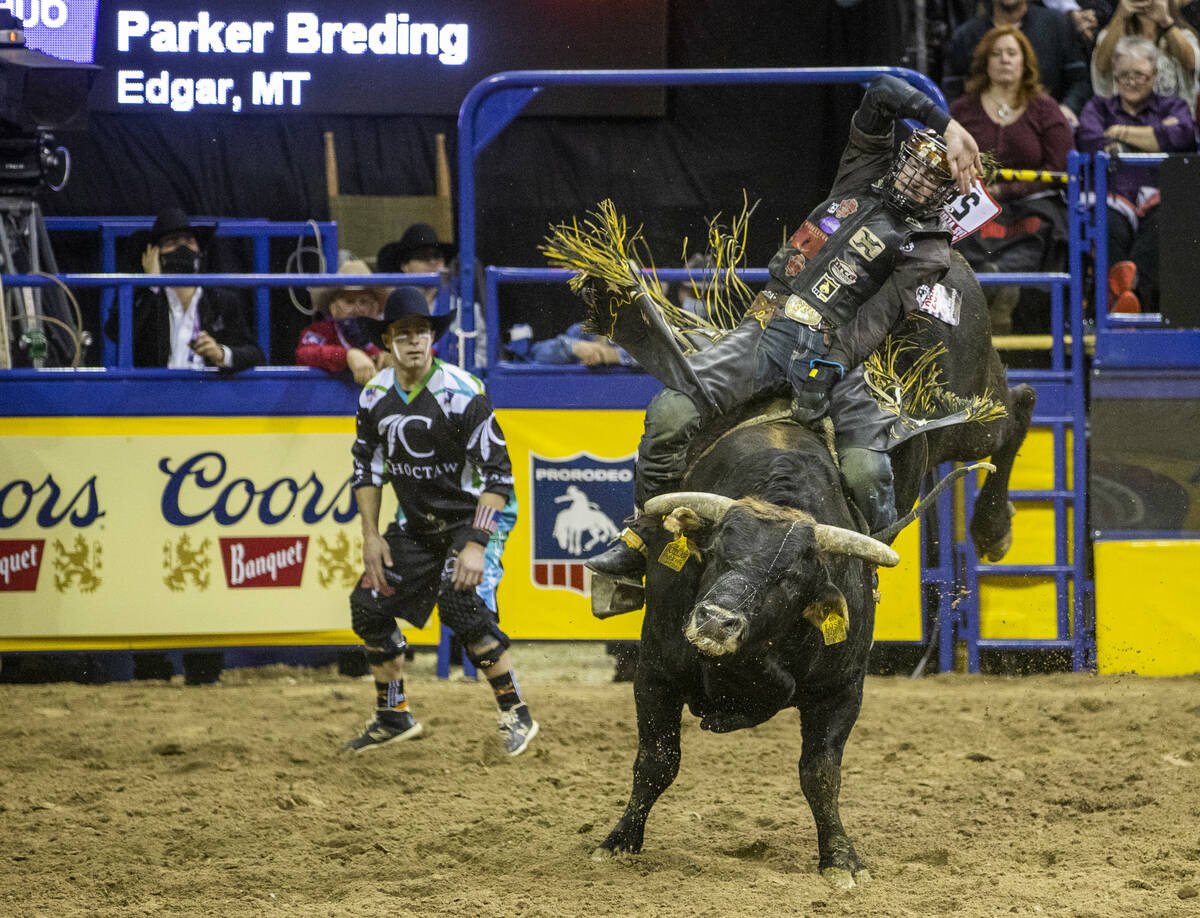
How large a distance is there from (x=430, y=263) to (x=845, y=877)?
14.5 ft

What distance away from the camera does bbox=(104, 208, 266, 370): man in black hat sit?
25.2 ft

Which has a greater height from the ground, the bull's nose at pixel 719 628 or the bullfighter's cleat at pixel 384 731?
the bull's nose at pixel 719 628

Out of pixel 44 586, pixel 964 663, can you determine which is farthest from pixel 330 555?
pixel 964 663

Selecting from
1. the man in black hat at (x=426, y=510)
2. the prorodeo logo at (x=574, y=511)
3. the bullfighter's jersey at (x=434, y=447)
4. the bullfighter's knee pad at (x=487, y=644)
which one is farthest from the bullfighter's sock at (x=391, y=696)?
the prorodeo logo at (x=574, y=511)

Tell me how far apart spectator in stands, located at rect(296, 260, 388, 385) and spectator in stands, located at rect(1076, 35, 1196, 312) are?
405 centimetres

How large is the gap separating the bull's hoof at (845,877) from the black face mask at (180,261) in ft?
16.0

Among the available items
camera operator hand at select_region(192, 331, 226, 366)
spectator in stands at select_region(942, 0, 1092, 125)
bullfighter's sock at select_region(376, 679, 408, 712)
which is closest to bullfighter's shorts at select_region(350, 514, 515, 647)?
bullfighter's sock at select_region(376, 679, 408, 712)

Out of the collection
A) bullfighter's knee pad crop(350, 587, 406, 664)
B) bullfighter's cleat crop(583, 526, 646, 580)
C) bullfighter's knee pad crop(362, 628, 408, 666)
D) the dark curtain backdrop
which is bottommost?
bullfighter's knee pad crop(362, 628, 408, 666)

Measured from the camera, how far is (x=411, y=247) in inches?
302

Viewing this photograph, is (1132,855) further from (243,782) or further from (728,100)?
(728,100)

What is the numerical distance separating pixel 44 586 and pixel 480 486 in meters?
2.63

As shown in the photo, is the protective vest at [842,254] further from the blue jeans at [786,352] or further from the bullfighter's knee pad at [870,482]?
the bullfighter's knee pad at [870,482]

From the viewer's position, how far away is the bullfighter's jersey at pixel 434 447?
6.12m

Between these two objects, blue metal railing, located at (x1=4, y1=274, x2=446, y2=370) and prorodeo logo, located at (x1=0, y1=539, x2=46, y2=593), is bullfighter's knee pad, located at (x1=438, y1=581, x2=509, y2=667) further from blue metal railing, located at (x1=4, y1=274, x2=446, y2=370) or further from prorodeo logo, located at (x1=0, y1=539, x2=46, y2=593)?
prorodeo logo, located at (x1=0, y1=539, x2=46, y2=593)
